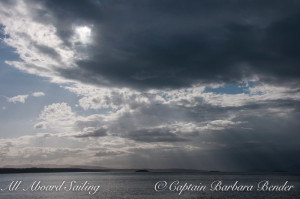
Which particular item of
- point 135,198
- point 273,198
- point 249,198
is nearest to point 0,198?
point 135,198

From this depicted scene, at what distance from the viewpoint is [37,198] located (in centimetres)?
8775

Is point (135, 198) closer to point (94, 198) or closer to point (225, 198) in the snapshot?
point (94, 198)

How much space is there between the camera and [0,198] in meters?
87.5

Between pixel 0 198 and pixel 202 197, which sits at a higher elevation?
pixel 0 198

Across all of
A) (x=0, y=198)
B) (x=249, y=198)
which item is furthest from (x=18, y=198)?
(x=249, y=198)

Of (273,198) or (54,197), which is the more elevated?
(54,197)

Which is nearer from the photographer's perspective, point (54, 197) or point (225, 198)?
point (225, 198)

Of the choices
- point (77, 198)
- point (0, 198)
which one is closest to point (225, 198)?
point (77, 198)

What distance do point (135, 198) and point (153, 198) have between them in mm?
5910

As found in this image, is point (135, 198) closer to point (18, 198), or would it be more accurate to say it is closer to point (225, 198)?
point (225, 198)

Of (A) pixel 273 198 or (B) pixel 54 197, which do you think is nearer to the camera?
(A) pixel 273 198

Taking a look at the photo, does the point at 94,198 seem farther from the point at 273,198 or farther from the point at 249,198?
the point at 273,198

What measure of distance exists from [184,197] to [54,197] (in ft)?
137

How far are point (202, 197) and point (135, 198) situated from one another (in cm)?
2074
